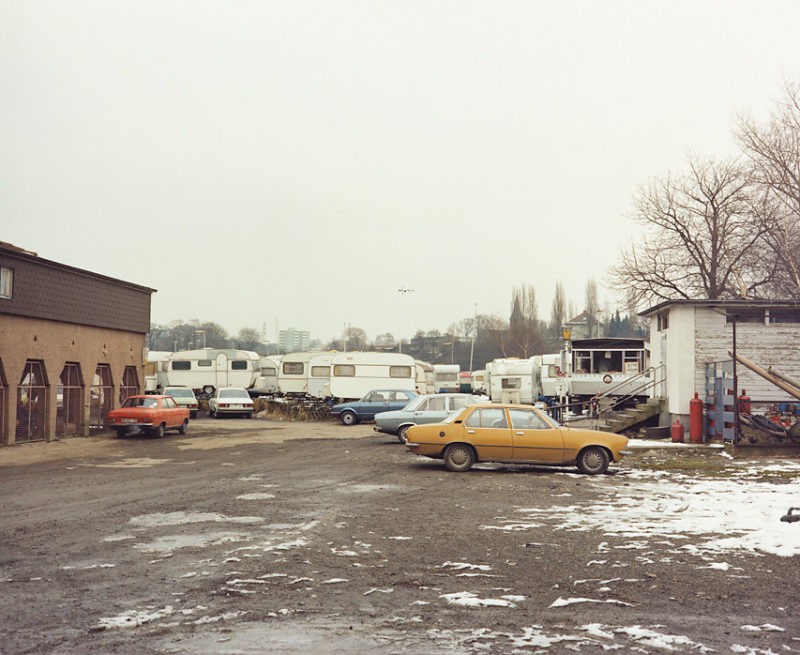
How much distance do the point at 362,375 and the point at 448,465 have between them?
24434 millimetres

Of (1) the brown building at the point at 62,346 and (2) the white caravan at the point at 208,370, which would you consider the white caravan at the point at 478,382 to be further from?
(1) the brown building at the point at 62,346

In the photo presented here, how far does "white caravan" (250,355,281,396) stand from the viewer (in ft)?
176

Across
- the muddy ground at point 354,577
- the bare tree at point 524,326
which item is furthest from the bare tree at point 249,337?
the muddy ground at point 354,577

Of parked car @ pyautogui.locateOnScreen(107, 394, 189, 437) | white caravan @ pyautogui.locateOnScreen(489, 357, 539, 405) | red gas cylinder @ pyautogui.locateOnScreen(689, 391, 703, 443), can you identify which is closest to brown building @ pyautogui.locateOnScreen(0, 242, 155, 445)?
parked car @ pyautogui.locateOnScreen(107, 394, 189, 437)

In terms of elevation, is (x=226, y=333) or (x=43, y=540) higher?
(x=226, y=333)

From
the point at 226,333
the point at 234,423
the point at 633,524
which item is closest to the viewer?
the point at 633,524

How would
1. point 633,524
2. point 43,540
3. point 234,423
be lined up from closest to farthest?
point 43,540
point 633,524
point 234,423

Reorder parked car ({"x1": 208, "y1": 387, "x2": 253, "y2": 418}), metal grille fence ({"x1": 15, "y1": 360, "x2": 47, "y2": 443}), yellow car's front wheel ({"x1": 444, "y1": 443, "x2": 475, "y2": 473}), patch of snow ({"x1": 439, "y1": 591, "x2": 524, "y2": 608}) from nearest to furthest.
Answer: patch of snow ({"x1": 439, "y1": 591, "x2": 524, "y2": 608})
yellow car's front wheel ({"x1": 444, "y1": 443, "x2": 475, "y2": 473})
metal grille fence ({"x1": 15, "y1": 360, "x2": 47, "y2": 443})
parked car ({"x1": 208, "y1": 387, "x2": 253, "y2": 418})

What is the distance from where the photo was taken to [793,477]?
17.0m

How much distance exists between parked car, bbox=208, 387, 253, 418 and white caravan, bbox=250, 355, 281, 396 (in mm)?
7927

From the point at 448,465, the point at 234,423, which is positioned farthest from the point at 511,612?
the point at 234,423

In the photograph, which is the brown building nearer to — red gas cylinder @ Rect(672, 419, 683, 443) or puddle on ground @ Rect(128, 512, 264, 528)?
puddle on ground @ Rect(128, 512, 264, 528)

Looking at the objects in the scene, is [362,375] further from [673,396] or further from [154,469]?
[154,469]

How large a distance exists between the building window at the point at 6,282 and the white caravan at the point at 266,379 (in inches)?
1059
